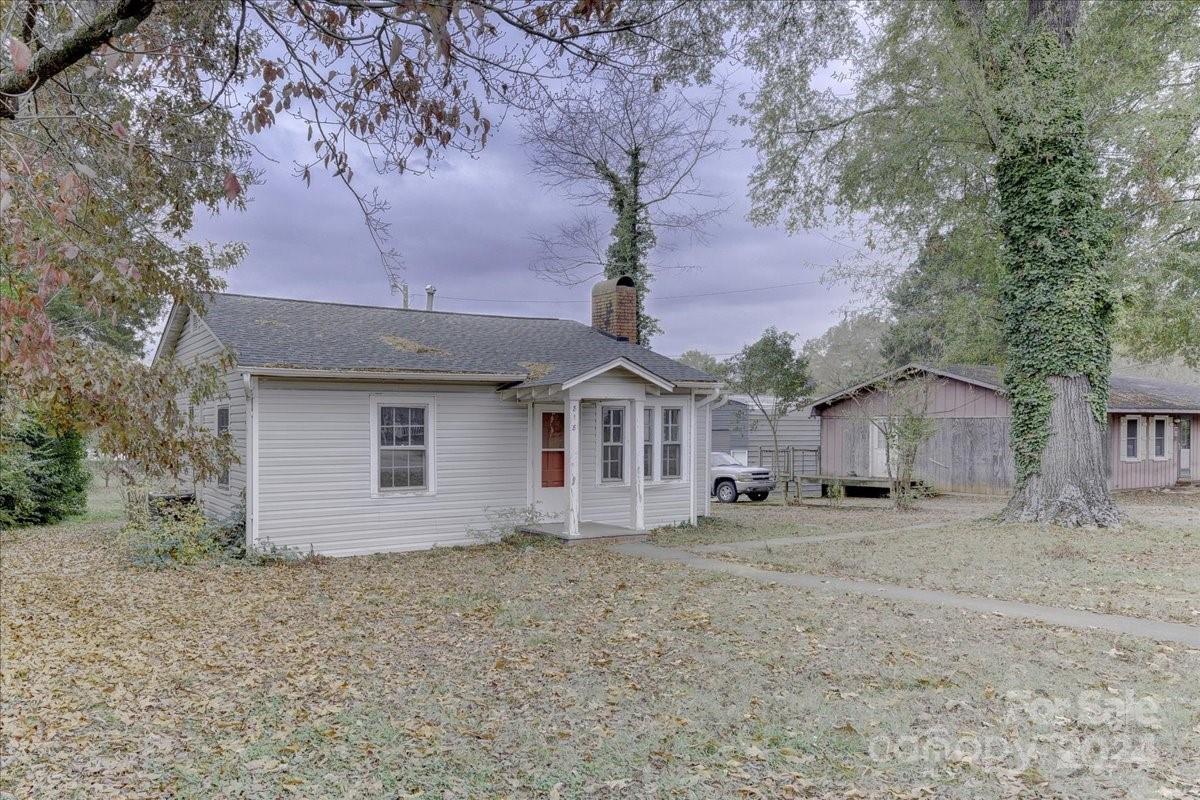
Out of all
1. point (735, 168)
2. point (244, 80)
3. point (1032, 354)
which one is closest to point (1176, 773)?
point (244, 80)

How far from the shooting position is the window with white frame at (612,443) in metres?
14.5

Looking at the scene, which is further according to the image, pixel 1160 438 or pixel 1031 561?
pixel 1160 438

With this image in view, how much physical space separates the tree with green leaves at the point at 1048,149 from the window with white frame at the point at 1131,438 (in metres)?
10.9

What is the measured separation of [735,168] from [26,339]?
19.1m

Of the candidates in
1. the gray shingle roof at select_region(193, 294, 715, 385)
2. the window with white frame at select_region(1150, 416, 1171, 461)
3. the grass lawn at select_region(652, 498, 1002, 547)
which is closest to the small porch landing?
the grass lawn at select_region(652, 498, 1002, 547)

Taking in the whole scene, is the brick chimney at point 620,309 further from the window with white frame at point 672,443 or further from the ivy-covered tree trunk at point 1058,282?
the ivy-covered tree trunk at point 1058,282

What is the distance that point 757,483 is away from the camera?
23.0 metres

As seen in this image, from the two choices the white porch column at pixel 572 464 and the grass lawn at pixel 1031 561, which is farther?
the white porch column at pixel 572 464

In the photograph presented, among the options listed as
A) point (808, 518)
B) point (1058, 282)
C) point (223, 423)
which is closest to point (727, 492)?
point (808, 518)

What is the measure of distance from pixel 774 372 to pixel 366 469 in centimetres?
1715

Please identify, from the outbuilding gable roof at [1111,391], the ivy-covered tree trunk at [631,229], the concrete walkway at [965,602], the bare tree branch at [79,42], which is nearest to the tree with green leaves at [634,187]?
the ivy-covered tree trunk at [631,229]

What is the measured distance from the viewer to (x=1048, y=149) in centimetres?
1338

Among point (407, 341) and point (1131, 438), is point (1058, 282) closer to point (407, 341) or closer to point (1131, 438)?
point (407, 341)

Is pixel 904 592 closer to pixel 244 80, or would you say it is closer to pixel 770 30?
pixel 770 30
